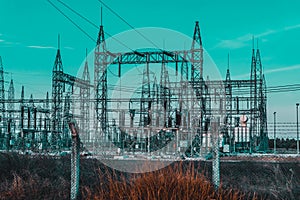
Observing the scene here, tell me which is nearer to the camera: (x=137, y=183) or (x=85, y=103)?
(x=137, y=183)

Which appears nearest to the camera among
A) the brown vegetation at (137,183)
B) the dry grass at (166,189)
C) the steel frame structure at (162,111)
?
the dry grass at (166,189)

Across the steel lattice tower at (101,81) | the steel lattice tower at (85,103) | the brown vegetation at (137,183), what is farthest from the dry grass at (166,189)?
the steel lattice tower at (85,103)

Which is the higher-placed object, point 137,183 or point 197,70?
point 197,70

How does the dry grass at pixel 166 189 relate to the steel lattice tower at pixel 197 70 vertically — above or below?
below

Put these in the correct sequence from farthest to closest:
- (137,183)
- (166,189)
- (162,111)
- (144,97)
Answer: (144,97) → (162,111) → (137,183) → (166,189)

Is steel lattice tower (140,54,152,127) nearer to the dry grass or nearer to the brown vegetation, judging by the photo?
the brown vegetation

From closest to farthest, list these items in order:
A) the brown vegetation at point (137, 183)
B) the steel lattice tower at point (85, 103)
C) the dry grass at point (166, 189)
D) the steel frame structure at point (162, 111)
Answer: the dry grass at point (166, 189), the brown vegetation at point (137, 183), the steel frame structure at point (162, 111), the steel lattice tower at point (85, 103)

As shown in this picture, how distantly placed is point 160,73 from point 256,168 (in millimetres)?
18819

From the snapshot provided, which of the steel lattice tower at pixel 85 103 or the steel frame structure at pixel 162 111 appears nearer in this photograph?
the steel frame structure at pixel 162 111

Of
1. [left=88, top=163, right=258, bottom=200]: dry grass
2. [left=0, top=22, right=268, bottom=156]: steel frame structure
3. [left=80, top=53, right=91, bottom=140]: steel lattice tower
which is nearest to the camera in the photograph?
[left=88, top=163, right=258, bottom=200]: dry grass

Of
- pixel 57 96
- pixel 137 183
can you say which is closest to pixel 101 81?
pixel 57 96

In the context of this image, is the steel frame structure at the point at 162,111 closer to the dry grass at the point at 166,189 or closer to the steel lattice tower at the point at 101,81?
the steel lattice tower at the point at 101,81

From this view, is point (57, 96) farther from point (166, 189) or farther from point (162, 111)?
point (166, 189)

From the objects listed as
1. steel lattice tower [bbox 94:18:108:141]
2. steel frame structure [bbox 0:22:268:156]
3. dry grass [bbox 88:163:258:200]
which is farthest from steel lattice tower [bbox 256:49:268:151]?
dry grass [bbox 88:163:258:200]
